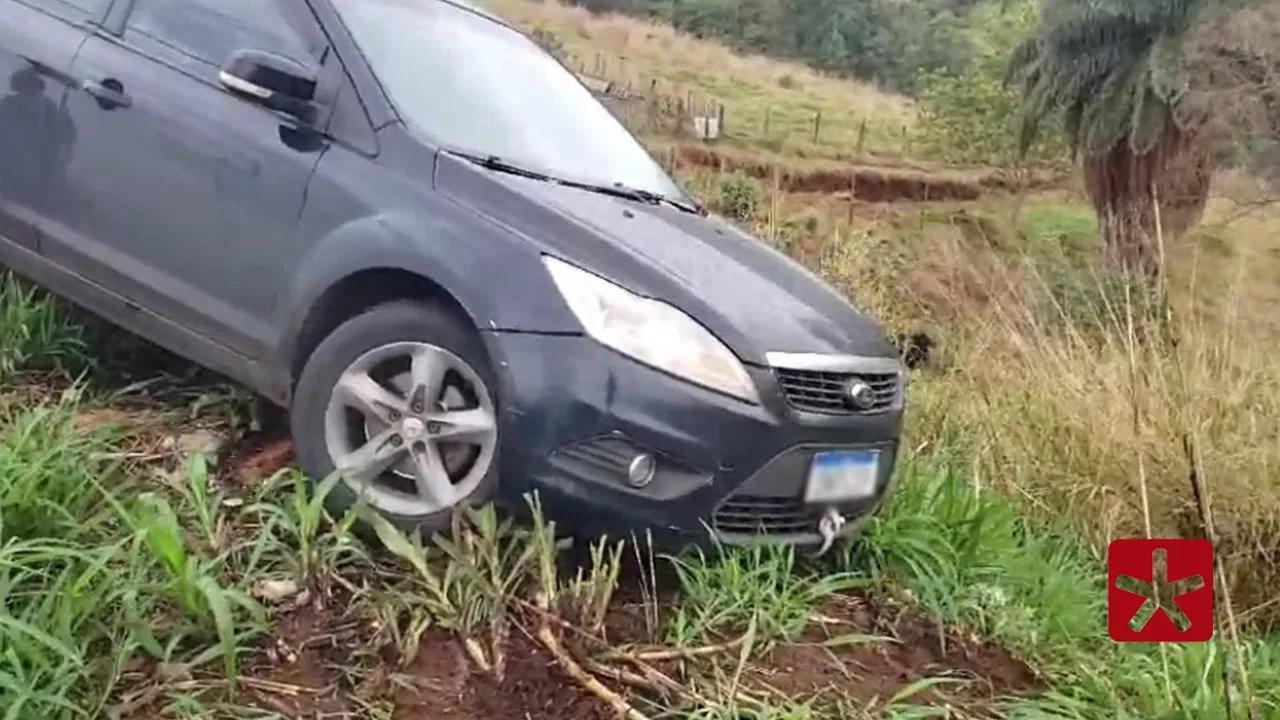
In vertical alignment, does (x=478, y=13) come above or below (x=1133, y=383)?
above

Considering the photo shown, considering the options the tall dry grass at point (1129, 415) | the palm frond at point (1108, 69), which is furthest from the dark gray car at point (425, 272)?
the palm frond at point (1108, 69)

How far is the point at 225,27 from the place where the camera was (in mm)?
3604

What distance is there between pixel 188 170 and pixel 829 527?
78.0 inches

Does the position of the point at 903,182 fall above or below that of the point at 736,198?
below

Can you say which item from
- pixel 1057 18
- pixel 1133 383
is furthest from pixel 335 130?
pixel 1057 18

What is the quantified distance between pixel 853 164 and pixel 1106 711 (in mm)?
24374

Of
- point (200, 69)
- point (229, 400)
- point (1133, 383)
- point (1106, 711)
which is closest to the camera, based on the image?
point (1106, 711)

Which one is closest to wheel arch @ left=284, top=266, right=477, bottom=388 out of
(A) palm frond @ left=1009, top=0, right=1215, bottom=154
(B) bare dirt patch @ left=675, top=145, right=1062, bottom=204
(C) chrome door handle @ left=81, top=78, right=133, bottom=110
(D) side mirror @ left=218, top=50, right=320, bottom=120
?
(D) side mirror @ left=218, top=50, right=320, bottom=120

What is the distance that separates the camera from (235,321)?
3.31m

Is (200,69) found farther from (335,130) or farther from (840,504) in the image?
(840,504)

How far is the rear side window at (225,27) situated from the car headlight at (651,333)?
3.71ft

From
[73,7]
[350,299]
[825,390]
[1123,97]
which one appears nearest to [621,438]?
[825,390]

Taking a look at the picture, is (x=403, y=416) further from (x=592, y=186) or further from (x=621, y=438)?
(x=592, y=186)

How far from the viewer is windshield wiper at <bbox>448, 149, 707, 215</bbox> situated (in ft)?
10.8
